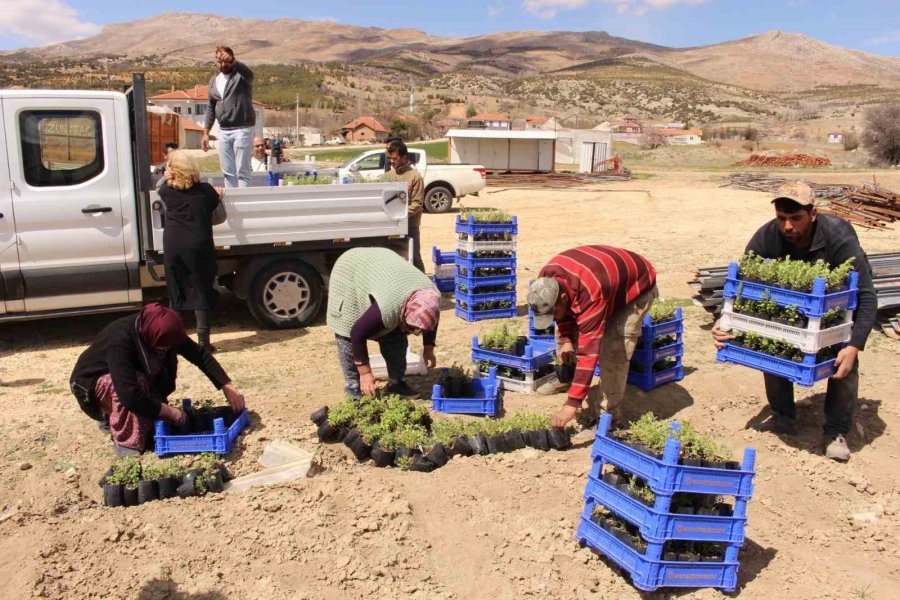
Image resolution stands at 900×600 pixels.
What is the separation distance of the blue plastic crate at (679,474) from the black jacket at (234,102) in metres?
5.89

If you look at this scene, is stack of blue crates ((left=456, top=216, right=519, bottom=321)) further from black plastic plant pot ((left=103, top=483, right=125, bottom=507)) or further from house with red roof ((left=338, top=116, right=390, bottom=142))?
house with red roof ((left=338, top=116, right=390, bottom=142))

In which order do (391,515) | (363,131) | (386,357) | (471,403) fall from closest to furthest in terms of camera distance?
(391,515)
(471,403)
(386,357)
(363,131)

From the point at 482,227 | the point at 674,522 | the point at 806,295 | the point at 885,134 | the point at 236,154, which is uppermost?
the point at 885,134

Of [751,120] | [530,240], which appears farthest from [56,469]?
[751,120]

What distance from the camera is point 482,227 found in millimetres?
8180

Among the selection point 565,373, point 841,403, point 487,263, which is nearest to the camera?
point 841,403

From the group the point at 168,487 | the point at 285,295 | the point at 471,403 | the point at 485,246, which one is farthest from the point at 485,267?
the point at 168,487

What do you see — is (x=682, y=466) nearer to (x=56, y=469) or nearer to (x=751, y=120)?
(x=56, y=469)

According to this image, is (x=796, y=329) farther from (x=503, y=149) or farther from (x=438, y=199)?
(x=503, y=149)

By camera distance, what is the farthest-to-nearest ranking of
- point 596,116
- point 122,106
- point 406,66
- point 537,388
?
point 406,66, point 596,116, point 122,106, point 537,388

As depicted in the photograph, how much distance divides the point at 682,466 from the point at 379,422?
2.46 m

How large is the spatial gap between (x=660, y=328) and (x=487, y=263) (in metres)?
2.65

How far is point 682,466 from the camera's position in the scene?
3414mm

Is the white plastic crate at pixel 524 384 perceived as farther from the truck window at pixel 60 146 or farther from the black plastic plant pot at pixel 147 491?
the truck window at pixel 60 146
